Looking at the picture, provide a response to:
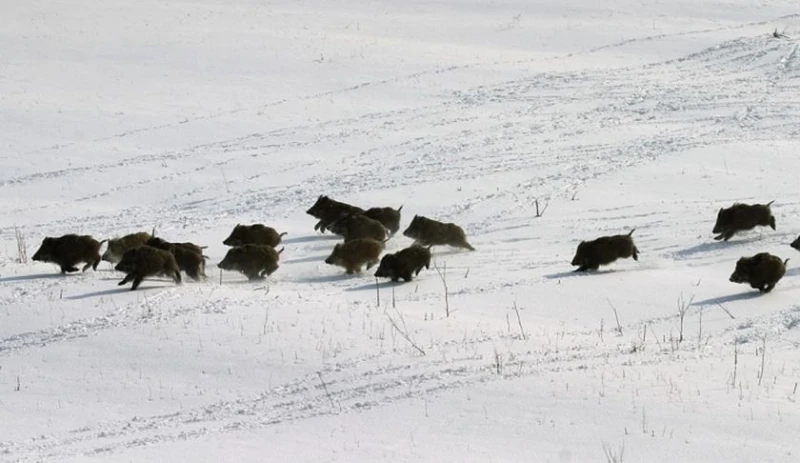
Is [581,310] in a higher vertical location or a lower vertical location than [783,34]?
lower

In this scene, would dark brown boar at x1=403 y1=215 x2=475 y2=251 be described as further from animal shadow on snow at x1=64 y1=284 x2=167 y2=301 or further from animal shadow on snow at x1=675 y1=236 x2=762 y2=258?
animal shadow on snow at x1=64 y1=284 x2=167 y2=301

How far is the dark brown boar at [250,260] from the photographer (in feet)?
47.6

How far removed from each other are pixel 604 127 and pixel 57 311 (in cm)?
1530

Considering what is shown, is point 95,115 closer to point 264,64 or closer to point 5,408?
point 264,64

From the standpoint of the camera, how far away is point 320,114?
92.6ft

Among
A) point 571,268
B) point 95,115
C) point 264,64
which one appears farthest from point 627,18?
point 571,268

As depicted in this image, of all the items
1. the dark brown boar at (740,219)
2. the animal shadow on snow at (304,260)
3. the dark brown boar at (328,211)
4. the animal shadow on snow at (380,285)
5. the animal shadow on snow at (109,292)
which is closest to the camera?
the animal shadow on snow at (109,292)

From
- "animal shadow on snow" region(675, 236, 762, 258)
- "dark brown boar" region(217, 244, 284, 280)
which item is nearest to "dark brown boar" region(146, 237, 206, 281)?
"dark brown boar" region(217, 244, 284, 280)

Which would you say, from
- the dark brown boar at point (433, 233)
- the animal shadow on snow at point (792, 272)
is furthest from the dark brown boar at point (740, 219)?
the dark brown boar at point (433, 233)

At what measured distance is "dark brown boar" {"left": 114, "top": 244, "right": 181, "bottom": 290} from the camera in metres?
13.2

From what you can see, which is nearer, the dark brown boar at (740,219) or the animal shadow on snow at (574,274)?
the animal shadow on snow at (574,274)

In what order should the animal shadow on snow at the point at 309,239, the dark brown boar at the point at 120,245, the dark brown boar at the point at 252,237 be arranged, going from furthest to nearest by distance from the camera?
the animal shadow on snow at the point at 309,239, the dark brown boar at the point at 252,237, the dark brown boar at the point at 120,245

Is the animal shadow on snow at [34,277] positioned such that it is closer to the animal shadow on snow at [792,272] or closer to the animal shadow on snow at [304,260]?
the animal shadow on snow at [304,260]

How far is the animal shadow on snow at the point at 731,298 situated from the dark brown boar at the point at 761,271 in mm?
93
